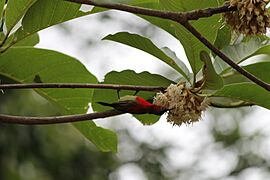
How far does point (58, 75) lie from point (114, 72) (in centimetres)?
17

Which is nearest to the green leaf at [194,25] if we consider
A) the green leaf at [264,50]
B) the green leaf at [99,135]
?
the green leaf at [264,50]

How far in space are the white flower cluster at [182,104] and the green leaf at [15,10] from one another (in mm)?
286

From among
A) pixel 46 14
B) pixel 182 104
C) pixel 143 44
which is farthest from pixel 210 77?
pixel 46 14

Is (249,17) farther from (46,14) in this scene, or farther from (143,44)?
(46,14)

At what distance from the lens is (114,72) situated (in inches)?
47.0

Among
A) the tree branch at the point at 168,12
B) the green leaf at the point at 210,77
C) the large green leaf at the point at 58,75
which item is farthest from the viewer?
the large green leaf at the point at 58,75

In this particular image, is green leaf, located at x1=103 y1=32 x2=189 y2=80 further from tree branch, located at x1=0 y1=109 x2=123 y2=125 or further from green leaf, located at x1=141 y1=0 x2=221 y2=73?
tree branch, located at x1=0 y1=109 x2=123 y2=125

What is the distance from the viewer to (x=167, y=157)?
409 inches

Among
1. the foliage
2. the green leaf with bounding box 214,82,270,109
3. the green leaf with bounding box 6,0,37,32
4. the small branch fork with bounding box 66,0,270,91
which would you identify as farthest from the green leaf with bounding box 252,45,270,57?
the green leaf with bounding box 6,0,37,32

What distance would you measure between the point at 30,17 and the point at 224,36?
338mm

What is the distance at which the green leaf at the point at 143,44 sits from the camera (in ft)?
3.88

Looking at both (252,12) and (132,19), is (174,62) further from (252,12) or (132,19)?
(132,19)

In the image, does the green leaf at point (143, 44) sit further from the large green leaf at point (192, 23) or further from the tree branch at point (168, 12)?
the tree branch at point (168, 12)

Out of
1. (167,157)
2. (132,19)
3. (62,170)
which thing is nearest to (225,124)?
(167,157)
